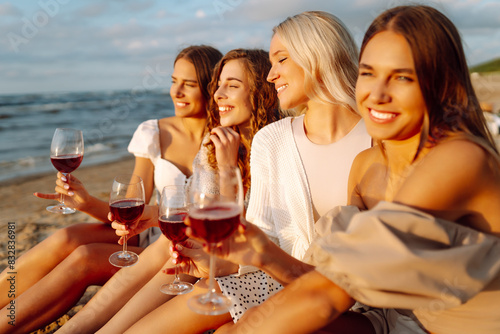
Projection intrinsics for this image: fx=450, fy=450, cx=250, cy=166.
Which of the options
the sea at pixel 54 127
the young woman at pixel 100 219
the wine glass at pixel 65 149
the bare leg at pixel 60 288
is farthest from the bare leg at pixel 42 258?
the sea at pixel 54 127

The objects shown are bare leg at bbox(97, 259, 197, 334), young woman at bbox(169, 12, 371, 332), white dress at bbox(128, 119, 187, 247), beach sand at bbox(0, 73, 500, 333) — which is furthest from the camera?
beach sand at bbox(0, 73, 500, 333)

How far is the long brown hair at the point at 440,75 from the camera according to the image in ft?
6.11

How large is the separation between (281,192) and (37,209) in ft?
16.8

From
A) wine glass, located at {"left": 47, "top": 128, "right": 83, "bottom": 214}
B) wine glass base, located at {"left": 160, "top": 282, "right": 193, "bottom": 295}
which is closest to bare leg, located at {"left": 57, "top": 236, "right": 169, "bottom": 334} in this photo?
wine glass base, located at {"left": 160, "top": 282, "right": 193, "bottom": 295}

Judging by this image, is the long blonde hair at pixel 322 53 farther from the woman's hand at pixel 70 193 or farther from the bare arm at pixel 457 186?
the woman's hand at pixel 70 193

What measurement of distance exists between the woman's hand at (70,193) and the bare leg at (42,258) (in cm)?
22

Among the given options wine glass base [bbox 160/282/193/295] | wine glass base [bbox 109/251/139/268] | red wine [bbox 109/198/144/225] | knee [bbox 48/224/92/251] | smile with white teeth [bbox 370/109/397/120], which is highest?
smile with white teeth [bbox 370/109/397/120]

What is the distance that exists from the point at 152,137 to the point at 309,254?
2.51 metres

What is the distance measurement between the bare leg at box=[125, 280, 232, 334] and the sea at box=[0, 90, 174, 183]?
310 inches

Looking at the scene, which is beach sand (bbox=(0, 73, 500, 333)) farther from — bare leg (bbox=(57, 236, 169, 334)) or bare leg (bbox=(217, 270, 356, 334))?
bare leg (bbox=(217, 270, 356, 334))

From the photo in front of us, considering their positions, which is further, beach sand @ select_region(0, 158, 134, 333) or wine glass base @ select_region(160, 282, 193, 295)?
beach sand @ select_region(0, 158, 134, 333)

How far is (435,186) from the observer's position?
68.2 inches

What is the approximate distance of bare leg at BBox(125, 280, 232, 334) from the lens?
96.7 inches

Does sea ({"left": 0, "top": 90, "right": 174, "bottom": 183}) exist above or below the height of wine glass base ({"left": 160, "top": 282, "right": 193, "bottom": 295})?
below
